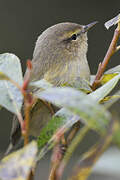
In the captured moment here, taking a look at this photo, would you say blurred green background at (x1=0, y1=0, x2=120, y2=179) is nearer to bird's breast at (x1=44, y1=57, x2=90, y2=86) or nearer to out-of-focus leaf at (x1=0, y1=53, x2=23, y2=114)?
bird's breast at (x1=44, y1=57, x2=90, y2=86)

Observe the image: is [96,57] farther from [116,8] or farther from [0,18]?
[0,18]

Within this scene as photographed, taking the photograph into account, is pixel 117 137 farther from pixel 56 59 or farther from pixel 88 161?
pixel 56 59

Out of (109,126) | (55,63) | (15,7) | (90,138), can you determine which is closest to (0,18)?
(15,7)

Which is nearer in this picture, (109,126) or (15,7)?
(109,126)

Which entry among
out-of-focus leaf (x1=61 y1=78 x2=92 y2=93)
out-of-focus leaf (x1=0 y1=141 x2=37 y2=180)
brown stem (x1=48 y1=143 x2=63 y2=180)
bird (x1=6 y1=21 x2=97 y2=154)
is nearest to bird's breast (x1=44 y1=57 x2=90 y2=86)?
bird (x1=6 y1=21 x2=97 y2=154)

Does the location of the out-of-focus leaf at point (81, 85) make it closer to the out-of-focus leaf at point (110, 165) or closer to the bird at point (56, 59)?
the out-of-focus leaf at point (110, 165)

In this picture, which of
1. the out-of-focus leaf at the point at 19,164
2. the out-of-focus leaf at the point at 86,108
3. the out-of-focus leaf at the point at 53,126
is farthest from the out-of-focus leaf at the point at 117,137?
the out-of-focus leaf at the point at 53,126
